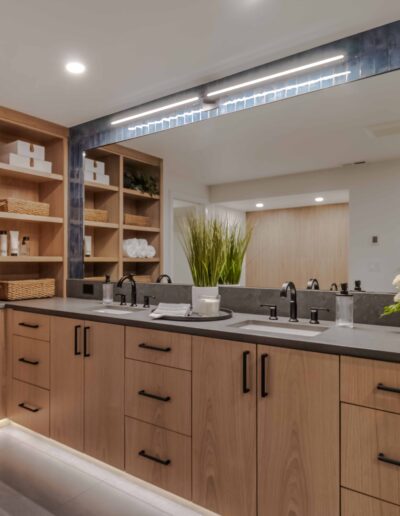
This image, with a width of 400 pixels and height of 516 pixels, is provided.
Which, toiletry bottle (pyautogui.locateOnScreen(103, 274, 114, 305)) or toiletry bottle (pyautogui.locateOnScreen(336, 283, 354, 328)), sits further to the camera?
toiletry bottle (pyautogui.locateOnScreen(103, 274, 114, 305))

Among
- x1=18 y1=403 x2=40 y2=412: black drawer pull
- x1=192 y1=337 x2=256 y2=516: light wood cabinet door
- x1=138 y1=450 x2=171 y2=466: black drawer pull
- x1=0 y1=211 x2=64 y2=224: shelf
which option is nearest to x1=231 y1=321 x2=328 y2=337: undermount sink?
x1=192 y1=337 x2=256 y2=516: light wood cabinet door

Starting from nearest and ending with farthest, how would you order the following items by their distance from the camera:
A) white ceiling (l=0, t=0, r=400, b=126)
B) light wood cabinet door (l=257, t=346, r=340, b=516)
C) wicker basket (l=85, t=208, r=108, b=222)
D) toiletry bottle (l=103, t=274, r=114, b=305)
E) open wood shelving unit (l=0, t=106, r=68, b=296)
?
1. light wood cabinet door (l=257, t=346, r=340, b=516)
2. white ceiling (l=0, t=0, r=400, b=126)
3. toiletry bottle (l=103, t=274, r=114, b=305)
4. open wood shelving unit (l=0, t=106, r=68, b=296)
5. wicker basket (l=85, t=208, r=108, b=222)

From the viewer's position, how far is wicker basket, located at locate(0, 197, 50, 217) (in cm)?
285

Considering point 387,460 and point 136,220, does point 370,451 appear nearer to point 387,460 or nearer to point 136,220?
point 387,460

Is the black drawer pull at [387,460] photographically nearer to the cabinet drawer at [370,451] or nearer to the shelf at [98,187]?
the cabinet drawer at [370,451]

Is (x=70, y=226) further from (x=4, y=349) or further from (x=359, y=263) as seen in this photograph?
(x=359, y=263)

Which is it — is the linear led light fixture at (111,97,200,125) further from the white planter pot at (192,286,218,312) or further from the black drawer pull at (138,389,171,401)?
the black drawer pull at (138,389,171,401)

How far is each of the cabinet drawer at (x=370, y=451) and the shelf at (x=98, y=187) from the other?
2352mm

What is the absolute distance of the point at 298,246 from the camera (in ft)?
6.98

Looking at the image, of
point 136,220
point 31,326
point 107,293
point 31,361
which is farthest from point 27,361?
point 136,220

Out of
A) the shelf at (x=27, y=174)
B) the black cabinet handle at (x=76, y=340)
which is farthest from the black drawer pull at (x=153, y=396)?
the shelf at (x=27, y=174)

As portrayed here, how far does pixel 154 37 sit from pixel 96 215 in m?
1.56

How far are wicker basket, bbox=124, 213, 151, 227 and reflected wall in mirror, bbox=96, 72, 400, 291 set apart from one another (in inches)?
13.3

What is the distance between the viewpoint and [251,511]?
5.07 feet
